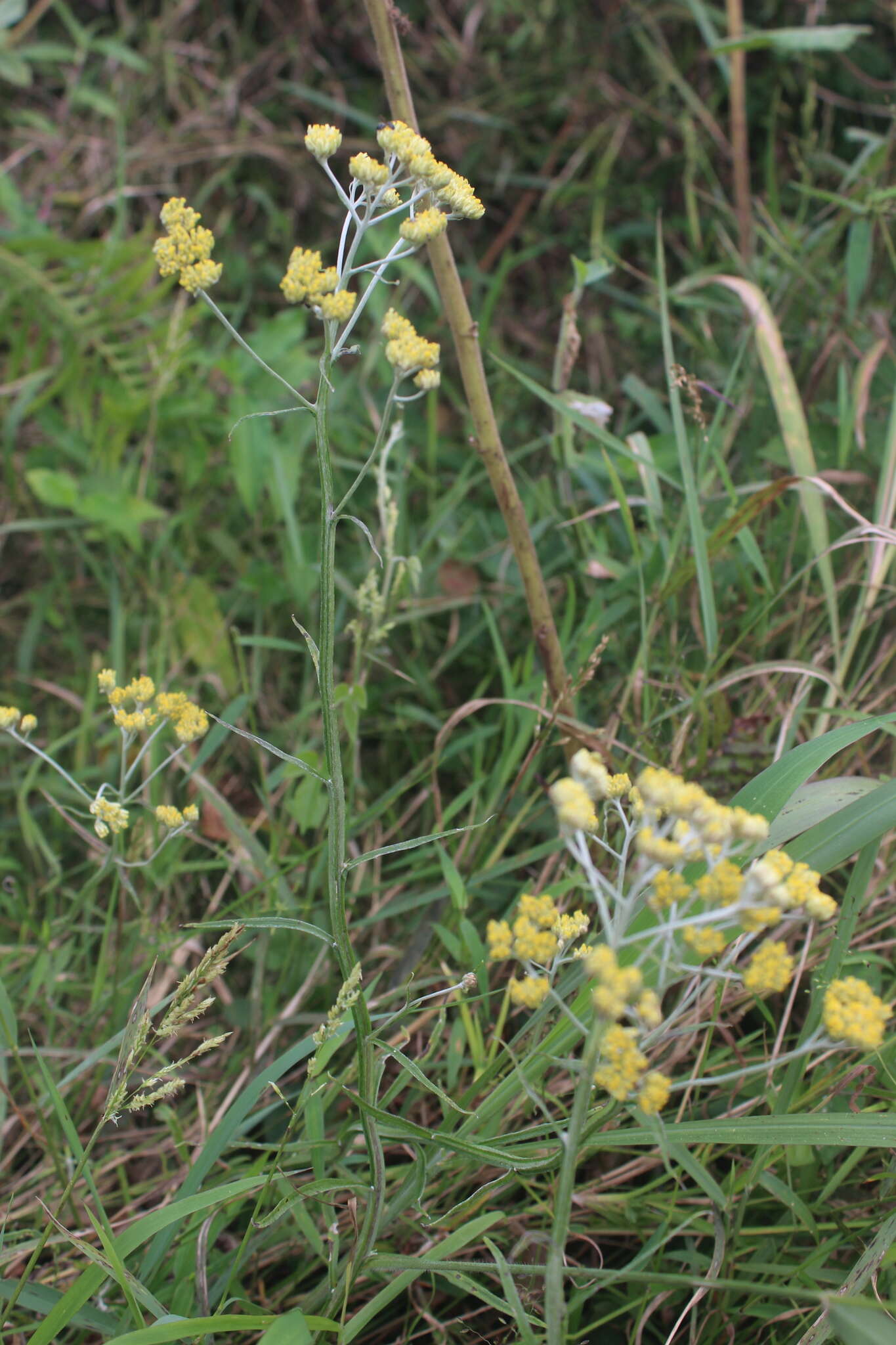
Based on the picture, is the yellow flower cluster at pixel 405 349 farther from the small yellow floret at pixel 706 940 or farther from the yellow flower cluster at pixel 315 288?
the small yellow floret at pixel 706 940

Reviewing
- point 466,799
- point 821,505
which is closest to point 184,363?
point 466,799

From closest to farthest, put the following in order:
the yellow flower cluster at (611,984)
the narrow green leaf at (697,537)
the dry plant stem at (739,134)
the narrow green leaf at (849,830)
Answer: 1. the yellow flower cluster at (611,984)
2. the narrow green leaf at (849,830)
3. the narrow green leaf at (697,537)
4. the dry plant stem at (739,134)

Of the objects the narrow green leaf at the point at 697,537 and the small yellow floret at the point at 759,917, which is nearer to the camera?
the small yellow floret at the point at 759,917

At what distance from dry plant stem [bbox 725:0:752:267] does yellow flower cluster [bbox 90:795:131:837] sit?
88.4 inches

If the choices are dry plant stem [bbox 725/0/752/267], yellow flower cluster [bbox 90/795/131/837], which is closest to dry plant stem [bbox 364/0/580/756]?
yellow flower cluster [bbox 90/795/131/837]

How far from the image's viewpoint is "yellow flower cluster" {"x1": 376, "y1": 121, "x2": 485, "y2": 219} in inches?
41.3

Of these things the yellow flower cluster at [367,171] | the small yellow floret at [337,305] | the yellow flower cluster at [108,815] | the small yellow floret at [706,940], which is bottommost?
the yellow flower cluster at [108,815]

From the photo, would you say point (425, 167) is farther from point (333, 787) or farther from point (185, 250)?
point (333, 787)

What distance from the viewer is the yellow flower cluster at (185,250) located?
3.58ft

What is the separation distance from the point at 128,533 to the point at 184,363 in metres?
0.57

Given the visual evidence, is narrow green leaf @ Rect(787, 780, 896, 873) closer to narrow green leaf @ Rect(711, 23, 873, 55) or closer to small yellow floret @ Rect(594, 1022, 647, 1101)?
small yellow floret @ Rect(594, 1022, 647, 1101)

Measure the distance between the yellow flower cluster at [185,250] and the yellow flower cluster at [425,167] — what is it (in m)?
0.23

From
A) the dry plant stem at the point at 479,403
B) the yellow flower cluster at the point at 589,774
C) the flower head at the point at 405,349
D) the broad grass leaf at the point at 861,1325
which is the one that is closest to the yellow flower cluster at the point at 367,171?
the flower head at the point at 405,349

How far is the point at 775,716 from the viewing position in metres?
1.89
